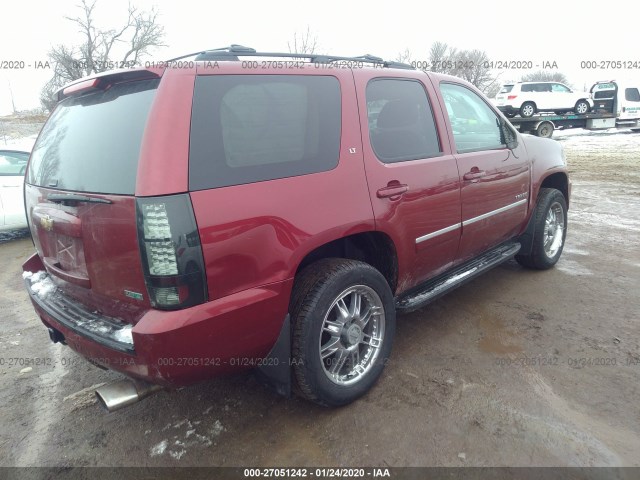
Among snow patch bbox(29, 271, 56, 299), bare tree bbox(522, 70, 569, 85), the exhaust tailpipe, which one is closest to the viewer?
the exhaust tailpipe

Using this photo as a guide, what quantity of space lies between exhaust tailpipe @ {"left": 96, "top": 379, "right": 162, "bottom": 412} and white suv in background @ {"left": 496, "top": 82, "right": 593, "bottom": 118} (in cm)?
2167

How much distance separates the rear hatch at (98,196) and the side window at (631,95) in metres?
26.1

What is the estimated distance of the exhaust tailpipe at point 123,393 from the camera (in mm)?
2068

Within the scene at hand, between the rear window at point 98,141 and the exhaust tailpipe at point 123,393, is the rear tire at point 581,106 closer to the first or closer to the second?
the rear window at point 98,141

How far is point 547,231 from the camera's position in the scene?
14.9 feet

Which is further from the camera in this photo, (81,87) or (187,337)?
(81,87)

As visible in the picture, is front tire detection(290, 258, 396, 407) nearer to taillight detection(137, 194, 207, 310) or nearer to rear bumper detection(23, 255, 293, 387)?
rear bumper detection(23, 255, 293, 387)

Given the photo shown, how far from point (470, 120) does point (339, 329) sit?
2124 millimetres

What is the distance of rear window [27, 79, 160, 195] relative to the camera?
6.51 ft

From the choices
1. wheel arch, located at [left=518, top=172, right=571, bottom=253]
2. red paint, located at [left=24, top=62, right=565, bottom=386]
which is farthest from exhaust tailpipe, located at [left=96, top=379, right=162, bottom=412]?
wheel arch, located at [left=518, top=172, right=571, bottom=253]

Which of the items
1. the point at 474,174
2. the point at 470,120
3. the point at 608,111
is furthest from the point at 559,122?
the point at 474,174

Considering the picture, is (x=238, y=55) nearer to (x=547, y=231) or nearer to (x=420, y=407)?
(x=420, y=407)

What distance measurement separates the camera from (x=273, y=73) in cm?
230

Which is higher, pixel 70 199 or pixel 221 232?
pixel 70 199
